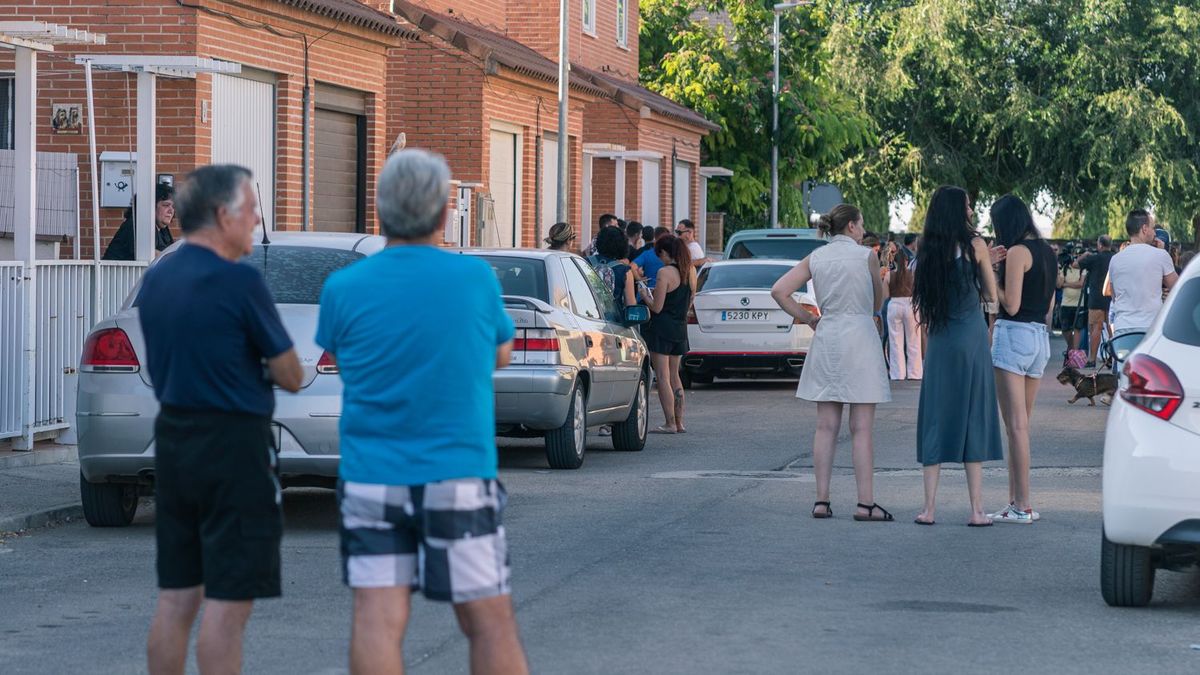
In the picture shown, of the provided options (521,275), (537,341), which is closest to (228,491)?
(537,341)

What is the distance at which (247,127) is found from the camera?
713 inches

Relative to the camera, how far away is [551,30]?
3306 centimetres

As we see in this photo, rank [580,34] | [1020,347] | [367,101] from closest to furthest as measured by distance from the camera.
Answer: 1. [1020,347]
2. [367,101]
3. [580,34]

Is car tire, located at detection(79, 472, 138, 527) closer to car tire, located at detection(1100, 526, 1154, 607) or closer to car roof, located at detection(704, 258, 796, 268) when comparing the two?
car tire, located at detection(1100, 526, 1154, 607)

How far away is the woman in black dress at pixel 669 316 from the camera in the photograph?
658 inches

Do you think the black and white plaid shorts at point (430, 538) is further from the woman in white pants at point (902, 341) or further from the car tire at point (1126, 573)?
the woman in white pants at point (902, 341)

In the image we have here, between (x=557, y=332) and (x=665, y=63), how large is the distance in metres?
32.6

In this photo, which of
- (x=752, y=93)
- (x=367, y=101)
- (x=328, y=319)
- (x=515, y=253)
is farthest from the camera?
(x=752, y=93)

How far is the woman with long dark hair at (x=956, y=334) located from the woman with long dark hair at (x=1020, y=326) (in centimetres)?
27

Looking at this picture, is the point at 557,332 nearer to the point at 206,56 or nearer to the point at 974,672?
the point at 206,56

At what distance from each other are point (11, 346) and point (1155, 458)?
8182mm

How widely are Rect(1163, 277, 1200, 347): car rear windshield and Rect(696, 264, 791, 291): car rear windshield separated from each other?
14920mm

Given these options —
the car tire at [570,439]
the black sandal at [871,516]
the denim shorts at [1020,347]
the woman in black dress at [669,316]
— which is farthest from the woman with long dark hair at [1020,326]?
the woman in black dress at [669,316]

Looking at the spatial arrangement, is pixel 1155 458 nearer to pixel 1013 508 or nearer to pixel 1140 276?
pixel 1013 508
